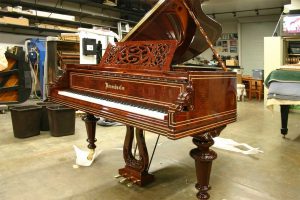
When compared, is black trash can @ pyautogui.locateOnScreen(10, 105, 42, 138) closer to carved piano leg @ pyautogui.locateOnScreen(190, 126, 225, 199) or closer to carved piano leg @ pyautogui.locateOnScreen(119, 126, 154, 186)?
carved piano leg @ pyautogui.locateOnScreen(119, 126, 154, 186)

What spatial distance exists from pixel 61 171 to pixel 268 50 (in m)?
5.74

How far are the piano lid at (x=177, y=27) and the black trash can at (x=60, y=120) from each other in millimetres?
1979

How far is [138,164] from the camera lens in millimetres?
2520

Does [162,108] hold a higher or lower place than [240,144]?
higher

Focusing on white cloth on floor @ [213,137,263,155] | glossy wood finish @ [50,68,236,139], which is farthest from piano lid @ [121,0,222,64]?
white cloth on floor @ [213,137,263,155]

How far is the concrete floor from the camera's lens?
92.1 inches

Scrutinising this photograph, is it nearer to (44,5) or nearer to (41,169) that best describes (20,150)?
(41,169)

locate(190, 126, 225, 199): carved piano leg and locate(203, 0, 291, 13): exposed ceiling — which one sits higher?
locate(203, 0, 291, 13): exposed ceiling

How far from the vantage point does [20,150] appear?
347cm

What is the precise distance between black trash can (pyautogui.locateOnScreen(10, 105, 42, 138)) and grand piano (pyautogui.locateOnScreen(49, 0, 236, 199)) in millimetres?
1448

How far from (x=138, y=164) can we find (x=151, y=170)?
0.39 m

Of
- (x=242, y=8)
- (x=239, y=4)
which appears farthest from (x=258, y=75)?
(x=242, y=8)

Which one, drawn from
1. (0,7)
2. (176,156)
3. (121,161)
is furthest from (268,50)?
(0,7)

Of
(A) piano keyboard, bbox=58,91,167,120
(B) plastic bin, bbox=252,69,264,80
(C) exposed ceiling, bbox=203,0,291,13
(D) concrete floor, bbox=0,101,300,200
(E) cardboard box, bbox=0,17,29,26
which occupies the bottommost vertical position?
(D) concrete floor, bbox=0,101,300,200
